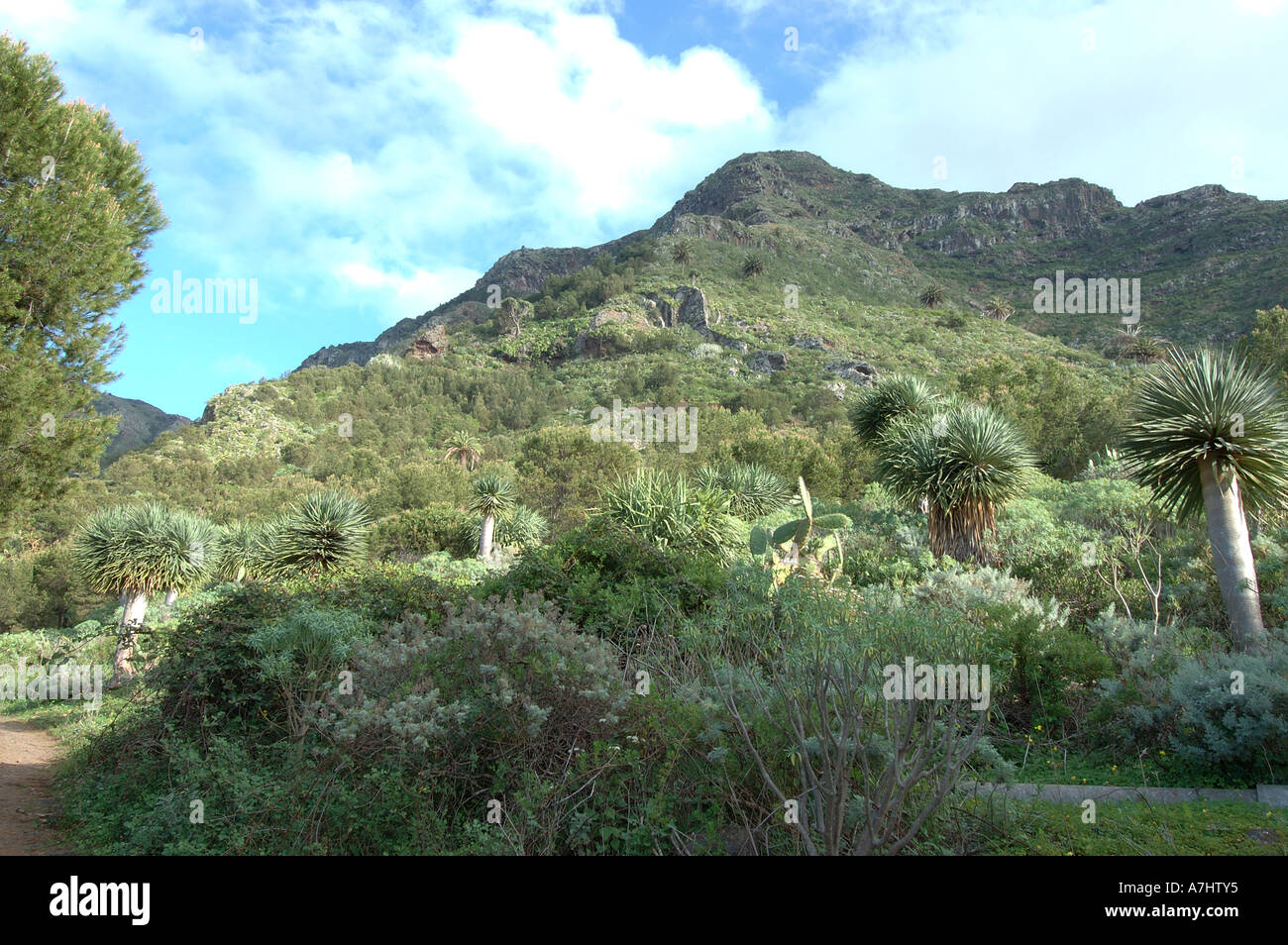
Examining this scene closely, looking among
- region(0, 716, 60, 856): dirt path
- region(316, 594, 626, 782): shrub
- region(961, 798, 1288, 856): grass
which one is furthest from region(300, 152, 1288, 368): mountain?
region(0, 716, 60, 856): dirt path

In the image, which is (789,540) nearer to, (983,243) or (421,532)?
(421,532)

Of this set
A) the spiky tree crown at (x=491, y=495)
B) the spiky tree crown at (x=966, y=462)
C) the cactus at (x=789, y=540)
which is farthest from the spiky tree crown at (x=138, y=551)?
the spiky tree crown at (x=966, y=462)

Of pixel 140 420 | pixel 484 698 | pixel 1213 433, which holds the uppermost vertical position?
pixel 140 420

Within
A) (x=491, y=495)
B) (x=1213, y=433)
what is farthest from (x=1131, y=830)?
(x=491, y=495)

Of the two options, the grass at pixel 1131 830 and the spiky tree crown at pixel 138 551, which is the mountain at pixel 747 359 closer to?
the grass at pixel 1131 830

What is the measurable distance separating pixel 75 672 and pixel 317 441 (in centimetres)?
5084

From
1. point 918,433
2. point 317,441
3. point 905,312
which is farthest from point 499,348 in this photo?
point 918,433

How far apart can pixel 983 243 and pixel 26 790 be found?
140 m

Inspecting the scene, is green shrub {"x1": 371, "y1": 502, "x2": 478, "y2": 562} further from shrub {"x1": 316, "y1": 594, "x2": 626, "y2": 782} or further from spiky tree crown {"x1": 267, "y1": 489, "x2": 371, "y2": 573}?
shrub {"x1": 316, "y1": 594, "x2": 626, "y2": 782}

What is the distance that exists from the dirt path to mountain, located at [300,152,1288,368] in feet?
224

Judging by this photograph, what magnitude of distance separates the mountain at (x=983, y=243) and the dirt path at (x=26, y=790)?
6819 centimetres

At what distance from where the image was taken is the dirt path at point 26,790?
218 inches

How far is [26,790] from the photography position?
7.05 m
